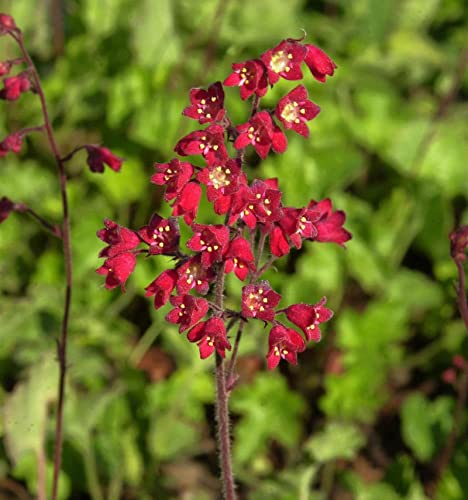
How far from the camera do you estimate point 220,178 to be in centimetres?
201

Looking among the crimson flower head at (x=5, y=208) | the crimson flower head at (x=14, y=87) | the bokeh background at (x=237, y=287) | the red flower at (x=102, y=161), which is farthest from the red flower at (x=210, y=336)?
the bokeh background at (x=237, y=287)

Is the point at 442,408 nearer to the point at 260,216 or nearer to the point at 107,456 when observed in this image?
the point at 107,456

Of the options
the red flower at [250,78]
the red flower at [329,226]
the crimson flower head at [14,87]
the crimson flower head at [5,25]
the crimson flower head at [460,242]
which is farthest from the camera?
the crimson flower head at [5,25]

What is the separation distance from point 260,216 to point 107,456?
2.15m

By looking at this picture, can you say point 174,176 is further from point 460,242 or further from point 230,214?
point 460,242

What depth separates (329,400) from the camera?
13.7ft

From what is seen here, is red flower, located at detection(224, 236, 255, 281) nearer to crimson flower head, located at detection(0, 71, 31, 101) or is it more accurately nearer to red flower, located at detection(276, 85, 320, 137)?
red flower, located at detection(276, 85, 320, 137)

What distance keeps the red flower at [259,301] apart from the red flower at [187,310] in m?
0.11

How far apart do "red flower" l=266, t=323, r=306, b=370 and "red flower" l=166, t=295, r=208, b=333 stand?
21 cm

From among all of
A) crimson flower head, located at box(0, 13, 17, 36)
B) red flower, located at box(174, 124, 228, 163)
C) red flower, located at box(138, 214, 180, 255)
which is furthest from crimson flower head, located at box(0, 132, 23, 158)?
→ red flower, located at box(174, 124, 228, 163)

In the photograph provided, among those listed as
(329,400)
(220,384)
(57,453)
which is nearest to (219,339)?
(220,384)

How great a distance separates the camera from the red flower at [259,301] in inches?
83.3

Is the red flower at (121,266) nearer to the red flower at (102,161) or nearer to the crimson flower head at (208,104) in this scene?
the crimson flower head at (208,104)

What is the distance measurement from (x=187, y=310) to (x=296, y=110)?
61cm
